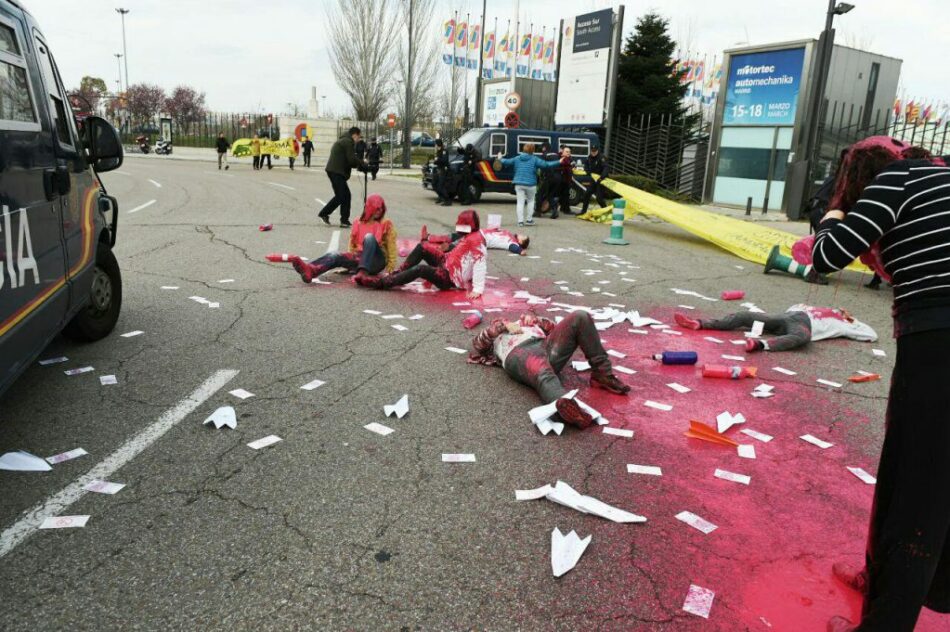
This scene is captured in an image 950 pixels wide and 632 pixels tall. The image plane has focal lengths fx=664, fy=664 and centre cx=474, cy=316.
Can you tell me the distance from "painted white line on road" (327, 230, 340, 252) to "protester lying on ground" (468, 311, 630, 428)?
19.5 feet

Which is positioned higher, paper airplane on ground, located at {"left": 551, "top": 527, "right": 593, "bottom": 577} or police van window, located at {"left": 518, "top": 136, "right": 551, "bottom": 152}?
police van window, located at {"left": 518, "top": 136, "right": 551, "bottom": 152}

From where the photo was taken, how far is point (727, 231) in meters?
12.6

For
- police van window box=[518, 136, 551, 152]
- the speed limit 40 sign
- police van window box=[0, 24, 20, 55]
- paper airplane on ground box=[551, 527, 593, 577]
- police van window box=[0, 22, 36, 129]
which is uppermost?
the speed limit 40 sign

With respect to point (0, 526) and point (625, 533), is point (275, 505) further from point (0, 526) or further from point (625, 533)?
point (625, 533)

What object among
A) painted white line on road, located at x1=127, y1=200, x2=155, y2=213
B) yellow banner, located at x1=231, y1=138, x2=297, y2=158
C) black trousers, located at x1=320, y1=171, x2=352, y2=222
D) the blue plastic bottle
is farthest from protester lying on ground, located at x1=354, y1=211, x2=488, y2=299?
yellow banner, located at x1=231, y1=138, x2=297, y2=158

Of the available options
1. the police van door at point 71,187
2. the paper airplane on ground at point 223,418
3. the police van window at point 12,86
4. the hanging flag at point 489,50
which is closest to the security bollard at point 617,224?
the police van door at point 71,187

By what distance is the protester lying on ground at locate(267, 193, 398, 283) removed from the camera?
819 centimetres

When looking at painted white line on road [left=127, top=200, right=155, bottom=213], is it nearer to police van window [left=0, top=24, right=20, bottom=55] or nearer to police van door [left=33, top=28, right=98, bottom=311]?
police van door [left=33, top=28, right=98, bottom=311]

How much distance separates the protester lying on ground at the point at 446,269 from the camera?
7711mm

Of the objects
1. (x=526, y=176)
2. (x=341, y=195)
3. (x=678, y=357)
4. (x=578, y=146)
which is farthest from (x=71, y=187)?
(x=578, y=146)

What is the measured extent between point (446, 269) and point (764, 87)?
16.8 metres

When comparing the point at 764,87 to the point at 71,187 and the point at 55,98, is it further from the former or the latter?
the point at 71,187

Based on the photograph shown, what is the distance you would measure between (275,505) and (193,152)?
181ft

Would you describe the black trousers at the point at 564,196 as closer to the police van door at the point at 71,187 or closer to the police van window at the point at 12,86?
the police van door at the point at 71,187
